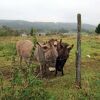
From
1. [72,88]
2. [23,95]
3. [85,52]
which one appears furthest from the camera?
[85,52]

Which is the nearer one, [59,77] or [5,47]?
[59,77]

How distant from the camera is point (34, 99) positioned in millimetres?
8336

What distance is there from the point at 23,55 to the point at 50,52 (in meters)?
2.16

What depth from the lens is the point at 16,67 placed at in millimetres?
8633

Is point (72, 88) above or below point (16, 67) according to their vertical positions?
below

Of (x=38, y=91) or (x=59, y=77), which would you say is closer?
(x=38, y=91)

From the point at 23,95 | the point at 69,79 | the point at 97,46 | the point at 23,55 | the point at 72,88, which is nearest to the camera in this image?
the point at 23,95

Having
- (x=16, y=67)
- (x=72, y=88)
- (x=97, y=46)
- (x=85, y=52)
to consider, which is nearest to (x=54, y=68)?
(x=72, y=88)

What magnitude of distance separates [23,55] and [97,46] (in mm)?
10973

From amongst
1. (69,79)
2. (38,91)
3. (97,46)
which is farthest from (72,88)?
(97,46)

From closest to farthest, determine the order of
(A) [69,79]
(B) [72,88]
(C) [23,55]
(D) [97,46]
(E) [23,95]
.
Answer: (E) [23,95] < (B) [72,88] < (A) [69,79] < (C) [23,55] < (D) [97,46]

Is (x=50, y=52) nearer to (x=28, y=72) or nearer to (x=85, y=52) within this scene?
(x=28, y=72)

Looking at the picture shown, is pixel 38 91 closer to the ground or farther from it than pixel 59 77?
farther from it

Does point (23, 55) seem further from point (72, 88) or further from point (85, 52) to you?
point (85, 52)
